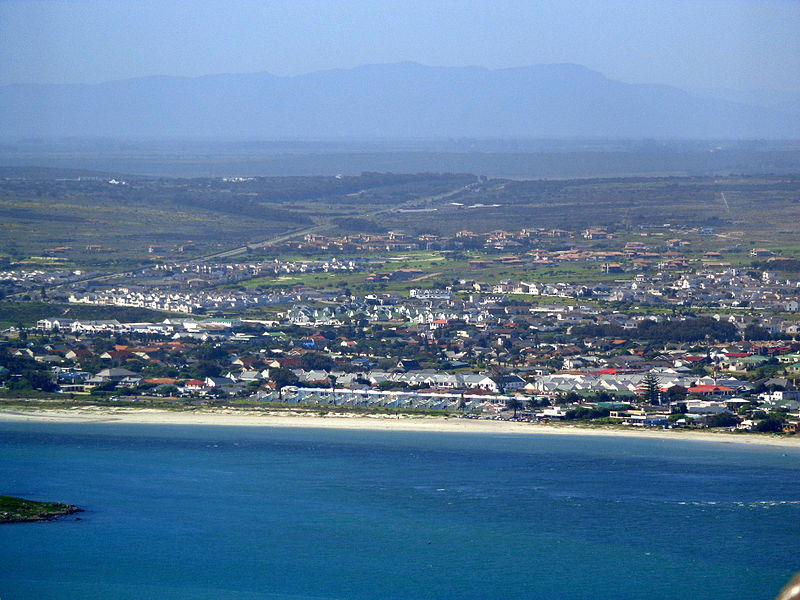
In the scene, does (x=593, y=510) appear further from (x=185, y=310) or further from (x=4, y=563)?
(x=185, y=310)

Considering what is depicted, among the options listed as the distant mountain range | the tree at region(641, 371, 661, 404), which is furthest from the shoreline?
the distant mountain range

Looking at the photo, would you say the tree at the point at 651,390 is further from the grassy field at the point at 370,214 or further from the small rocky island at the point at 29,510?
the grassy field at the point at 370,214

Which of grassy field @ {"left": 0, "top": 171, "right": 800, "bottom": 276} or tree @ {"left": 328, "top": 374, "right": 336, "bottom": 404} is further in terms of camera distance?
grassy field @ {"left": 0, "top": 171, "right": 800, "bottom": 276}

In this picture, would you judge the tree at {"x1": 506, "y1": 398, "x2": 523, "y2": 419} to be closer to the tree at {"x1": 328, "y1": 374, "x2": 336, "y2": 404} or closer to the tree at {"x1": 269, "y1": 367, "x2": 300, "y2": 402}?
the tree at {"x1": 328, "y1": 374, "x2": 336, "y2": 404}

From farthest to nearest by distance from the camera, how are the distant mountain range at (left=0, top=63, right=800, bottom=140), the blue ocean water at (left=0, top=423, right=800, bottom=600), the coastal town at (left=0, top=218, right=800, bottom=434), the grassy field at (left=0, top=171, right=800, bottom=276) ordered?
the distant mountain range at (left=0, top=63, right=800, bottom=140)
the grassy field at (left=0, top=171, right=800, bottom=276)
the coastal town at (left=0, top=218, right=800, bottom=434)
the blue ocean water at (left=0, top=423, right=800, bottom=600)

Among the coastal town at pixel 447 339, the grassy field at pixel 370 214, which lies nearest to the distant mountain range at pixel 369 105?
the grassy field at pixel 370 214

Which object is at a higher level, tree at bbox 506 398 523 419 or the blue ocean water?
the blue ocean water
